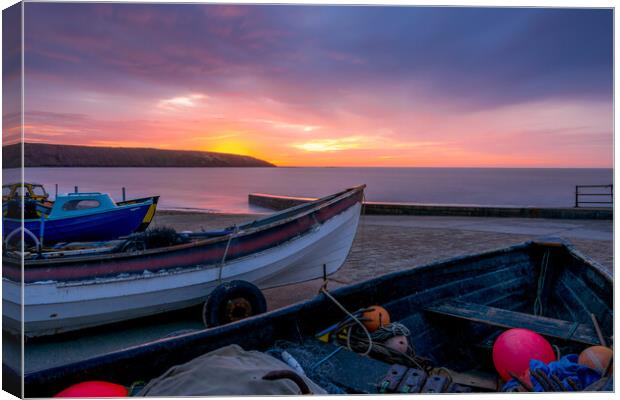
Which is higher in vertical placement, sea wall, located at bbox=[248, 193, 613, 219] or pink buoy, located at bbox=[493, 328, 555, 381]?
sea wall, located at bbox=[248, 193, 613, 219]

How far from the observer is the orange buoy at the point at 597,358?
2.92 meters

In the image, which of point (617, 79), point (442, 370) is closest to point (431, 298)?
point (442, 370)

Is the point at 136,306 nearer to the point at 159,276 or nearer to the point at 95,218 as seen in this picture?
the point at 159,276

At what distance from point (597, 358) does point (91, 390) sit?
2930 millimetres

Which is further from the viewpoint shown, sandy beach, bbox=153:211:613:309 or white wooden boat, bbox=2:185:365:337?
sandy beach, bbox=153:211:613:309

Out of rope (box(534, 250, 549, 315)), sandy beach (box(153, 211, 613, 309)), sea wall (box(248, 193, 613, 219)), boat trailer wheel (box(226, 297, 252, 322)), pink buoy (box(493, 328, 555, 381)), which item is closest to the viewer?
pink buoy (box(493, 328, 555, 381))

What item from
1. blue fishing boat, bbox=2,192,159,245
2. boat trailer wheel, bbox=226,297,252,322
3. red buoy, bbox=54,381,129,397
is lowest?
boat trailer wheel, bbox=226,297,252,322

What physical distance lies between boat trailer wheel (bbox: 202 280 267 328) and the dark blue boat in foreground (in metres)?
1.33

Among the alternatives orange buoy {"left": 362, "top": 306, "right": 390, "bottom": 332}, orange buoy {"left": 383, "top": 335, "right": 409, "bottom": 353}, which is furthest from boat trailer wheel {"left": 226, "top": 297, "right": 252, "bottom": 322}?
orange buoy {"left": 383, "top": 335, "right": 409, "bottom": 353}

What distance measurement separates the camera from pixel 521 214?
14.7 m

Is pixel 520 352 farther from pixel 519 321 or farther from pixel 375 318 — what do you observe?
pixel 375 318

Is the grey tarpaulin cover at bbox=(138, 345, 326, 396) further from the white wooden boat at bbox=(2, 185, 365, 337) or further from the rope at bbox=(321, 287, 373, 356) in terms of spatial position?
the white wooden boat at bbox=(2, 185, 365, 337)

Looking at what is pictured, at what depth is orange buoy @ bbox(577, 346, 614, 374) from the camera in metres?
2.92

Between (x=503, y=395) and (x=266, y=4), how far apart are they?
10.3 feet
